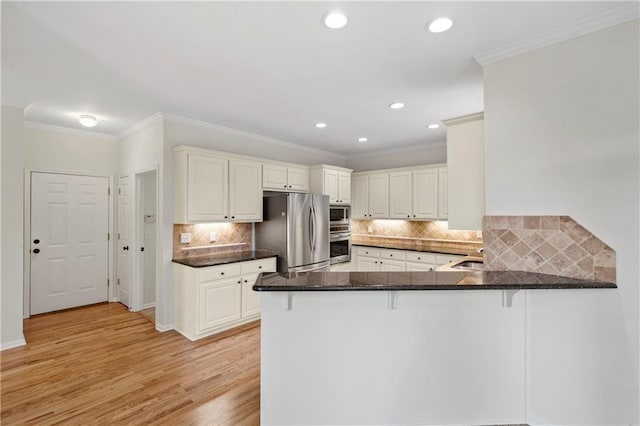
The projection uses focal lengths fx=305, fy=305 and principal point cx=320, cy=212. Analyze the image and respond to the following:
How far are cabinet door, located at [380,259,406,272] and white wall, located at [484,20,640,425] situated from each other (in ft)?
9.85

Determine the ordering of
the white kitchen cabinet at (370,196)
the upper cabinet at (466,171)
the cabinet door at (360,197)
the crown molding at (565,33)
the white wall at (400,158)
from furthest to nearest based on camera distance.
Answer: the cabinet door at (360,197) < the white kitchen cabinet at (370,196) < the white wall at (400,158) < the upper cabinet at (466,171) < the crown molding at (565,33)

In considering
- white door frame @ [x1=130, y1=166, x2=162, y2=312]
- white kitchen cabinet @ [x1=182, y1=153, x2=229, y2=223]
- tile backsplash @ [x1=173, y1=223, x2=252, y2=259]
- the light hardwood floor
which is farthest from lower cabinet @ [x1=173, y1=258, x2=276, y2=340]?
white door frame @ [x1=130, y1=166, x2=162, y2=312]

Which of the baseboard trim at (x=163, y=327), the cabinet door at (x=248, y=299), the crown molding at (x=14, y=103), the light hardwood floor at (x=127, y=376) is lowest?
the light hardwood floor at (x=127, y=376)

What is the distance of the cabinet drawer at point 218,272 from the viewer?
3.49 m

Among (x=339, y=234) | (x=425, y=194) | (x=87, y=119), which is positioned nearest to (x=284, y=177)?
(x=339, y=234)

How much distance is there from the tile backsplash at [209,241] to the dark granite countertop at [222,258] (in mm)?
99

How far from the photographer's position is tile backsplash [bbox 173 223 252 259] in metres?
3.91

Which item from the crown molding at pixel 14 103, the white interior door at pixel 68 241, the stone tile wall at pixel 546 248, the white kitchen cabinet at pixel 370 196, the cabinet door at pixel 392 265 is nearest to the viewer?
the stone tile wall at pixel 546 248

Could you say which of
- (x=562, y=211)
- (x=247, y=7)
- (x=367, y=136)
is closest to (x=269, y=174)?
(x=367, y=136)

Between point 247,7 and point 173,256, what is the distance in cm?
306

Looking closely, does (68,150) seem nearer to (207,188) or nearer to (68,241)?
(68,241)

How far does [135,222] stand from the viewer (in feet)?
14.3

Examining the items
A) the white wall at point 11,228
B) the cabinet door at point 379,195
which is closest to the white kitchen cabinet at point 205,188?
the white wall at point 11,228

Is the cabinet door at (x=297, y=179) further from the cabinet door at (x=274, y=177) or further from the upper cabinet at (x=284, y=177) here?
the cabinet door at (x=274, y=177)
